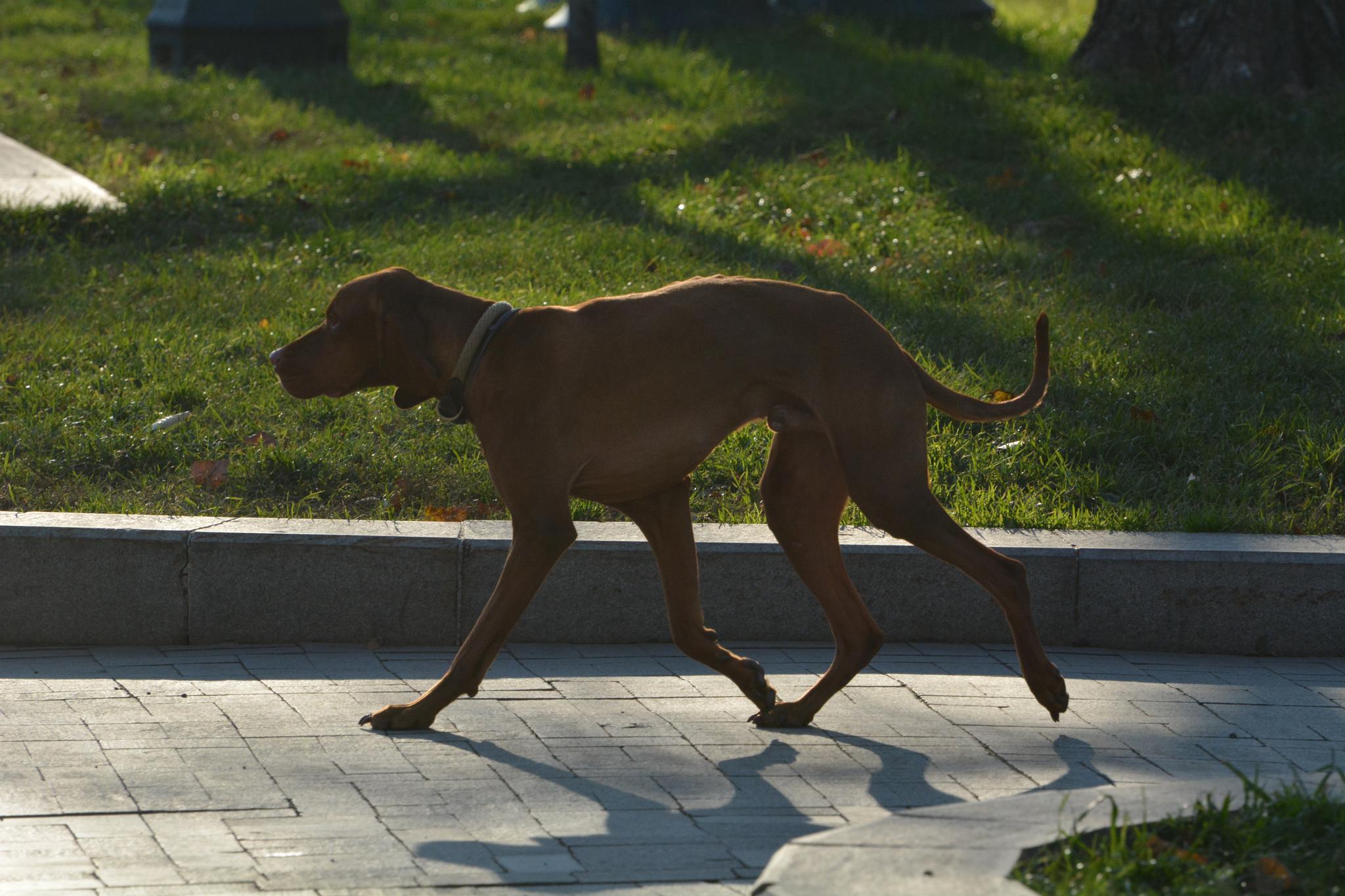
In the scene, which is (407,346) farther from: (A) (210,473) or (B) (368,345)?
(A) (210,473)

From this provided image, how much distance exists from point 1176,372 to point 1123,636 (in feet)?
6.27

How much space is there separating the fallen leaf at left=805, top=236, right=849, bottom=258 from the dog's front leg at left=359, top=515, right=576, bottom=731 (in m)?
4.69

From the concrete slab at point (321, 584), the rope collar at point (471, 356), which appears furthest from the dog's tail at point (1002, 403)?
the concrete slab at point (321, 584)

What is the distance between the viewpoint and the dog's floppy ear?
15.0ft

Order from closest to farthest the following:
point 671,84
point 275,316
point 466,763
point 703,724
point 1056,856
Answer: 1. point 1056,856
2. point 466,763
3. point 703,724
4. point 275,316
5. point 671,84

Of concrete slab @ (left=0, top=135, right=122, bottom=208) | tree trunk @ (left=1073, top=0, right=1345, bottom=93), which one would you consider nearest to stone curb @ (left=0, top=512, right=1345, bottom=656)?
concrete slab @ (left=0, top=135, right=122, bottom=208)

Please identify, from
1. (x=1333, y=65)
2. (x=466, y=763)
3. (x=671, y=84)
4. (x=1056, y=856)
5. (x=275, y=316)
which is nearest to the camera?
(x=1056, y=856)

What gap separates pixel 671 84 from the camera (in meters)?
13.0

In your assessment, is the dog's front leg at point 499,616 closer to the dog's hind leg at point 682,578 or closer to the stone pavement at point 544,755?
the stone pavement at point 544,755

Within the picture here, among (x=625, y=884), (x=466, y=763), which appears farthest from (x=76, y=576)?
(x=625, y=884)

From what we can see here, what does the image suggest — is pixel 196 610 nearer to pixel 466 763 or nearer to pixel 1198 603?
A: pixel 466 763

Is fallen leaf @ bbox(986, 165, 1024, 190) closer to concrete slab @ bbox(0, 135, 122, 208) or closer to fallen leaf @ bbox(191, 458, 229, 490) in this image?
concrete slab @ bbox(0, 135, 122, 208)

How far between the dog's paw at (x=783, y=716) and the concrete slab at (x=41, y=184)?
645 centimetres

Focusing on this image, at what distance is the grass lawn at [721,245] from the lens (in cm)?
634
